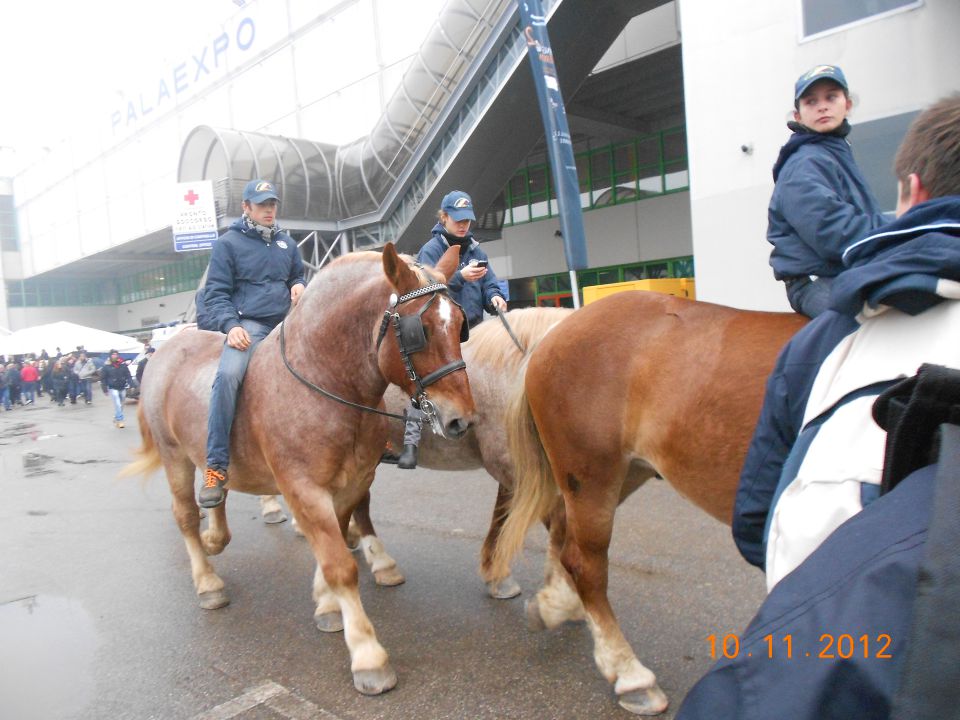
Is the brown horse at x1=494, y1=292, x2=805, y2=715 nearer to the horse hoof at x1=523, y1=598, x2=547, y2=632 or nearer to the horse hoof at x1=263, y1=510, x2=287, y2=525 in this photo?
the horse hoof at x1=523, y1=598, x2=547, y2=632

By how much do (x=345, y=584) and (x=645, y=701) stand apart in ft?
5.06

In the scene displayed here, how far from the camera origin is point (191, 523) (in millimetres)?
4758

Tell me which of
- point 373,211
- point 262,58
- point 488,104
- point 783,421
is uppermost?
point 262,58

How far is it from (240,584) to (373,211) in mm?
14845

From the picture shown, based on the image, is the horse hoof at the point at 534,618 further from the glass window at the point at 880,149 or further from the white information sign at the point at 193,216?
the white information sign at the point at 193,216

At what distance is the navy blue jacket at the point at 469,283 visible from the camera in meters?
4.68

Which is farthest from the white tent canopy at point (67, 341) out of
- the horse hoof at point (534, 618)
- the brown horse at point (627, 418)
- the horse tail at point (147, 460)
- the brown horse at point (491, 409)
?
the brown horse at point (627, 418)

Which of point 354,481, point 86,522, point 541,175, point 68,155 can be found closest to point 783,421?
point 354,481

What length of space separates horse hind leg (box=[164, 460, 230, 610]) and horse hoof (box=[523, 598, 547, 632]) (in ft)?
7.07

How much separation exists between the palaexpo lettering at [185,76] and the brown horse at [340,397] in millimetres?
28028

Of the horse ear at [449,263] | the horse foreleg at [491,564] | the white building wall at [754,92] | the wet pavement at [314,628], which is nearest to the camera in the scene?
the wet pavement at [314,628]

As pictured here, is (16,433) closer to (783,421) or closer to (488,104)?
(488,104)

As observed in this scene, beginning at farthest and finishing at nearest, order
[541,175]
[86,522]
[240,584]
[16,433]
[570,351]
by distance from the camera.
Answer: [541,175] → [16,433] → [86,522] → [240,584] → [570,351]

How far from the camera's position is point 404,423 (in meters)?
4.30
